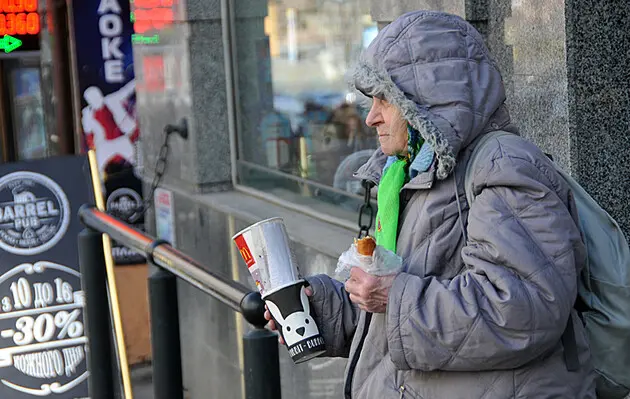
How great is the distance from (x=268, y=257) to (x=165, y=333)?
3.97ft

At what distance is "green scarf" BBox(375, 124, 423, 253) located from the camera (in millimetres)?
2381

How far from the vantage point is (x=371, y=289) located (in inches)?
88.8

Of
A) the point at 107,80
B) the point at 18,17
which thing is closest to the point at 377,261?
the point at 107,80

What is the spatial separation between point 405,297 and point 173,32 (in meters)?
5.31

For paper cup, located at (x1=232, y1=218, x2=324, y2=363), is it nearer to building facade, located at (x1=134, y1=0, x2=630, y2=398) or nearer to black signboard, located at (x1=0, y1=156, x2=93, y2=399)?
building facade, located at (x1=134, y1=0, x2=630, y2=398)

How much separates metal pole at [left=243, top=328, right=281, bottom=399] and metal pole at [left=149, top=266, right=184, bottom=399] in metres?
0.98

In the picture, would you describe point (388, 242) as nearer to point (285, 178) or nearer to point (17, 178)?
point (17, 178)

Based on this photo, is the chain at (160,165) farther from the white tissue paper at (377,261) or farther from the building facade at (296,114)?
the white tissue paper at (377,261)

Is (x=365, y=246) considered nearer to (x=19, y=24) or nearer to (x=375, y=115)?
(x=375, y=115)

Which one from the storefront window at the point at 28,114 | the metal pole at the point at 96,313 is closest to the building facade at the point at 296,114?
the metal pole at the point at 96,313

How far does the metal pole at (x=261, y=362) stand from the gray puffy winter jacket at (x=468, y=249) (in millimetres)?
295

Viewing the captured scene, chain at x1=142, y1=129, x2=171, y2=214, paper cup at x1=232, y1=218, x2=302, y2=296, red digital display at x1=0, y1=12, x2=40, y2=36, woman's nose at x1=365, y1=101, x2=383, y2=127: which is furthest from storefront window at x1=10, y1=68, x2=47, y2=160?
woman's nose at x1=365, y1=101, x2=383, y2=127

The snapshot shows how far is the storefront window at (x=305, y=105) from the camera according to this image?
5.61 meters

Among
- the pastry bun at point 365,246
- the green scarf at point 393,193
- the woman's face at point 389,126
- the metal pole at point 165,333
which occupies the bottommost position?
the metal pole at point 165,333
